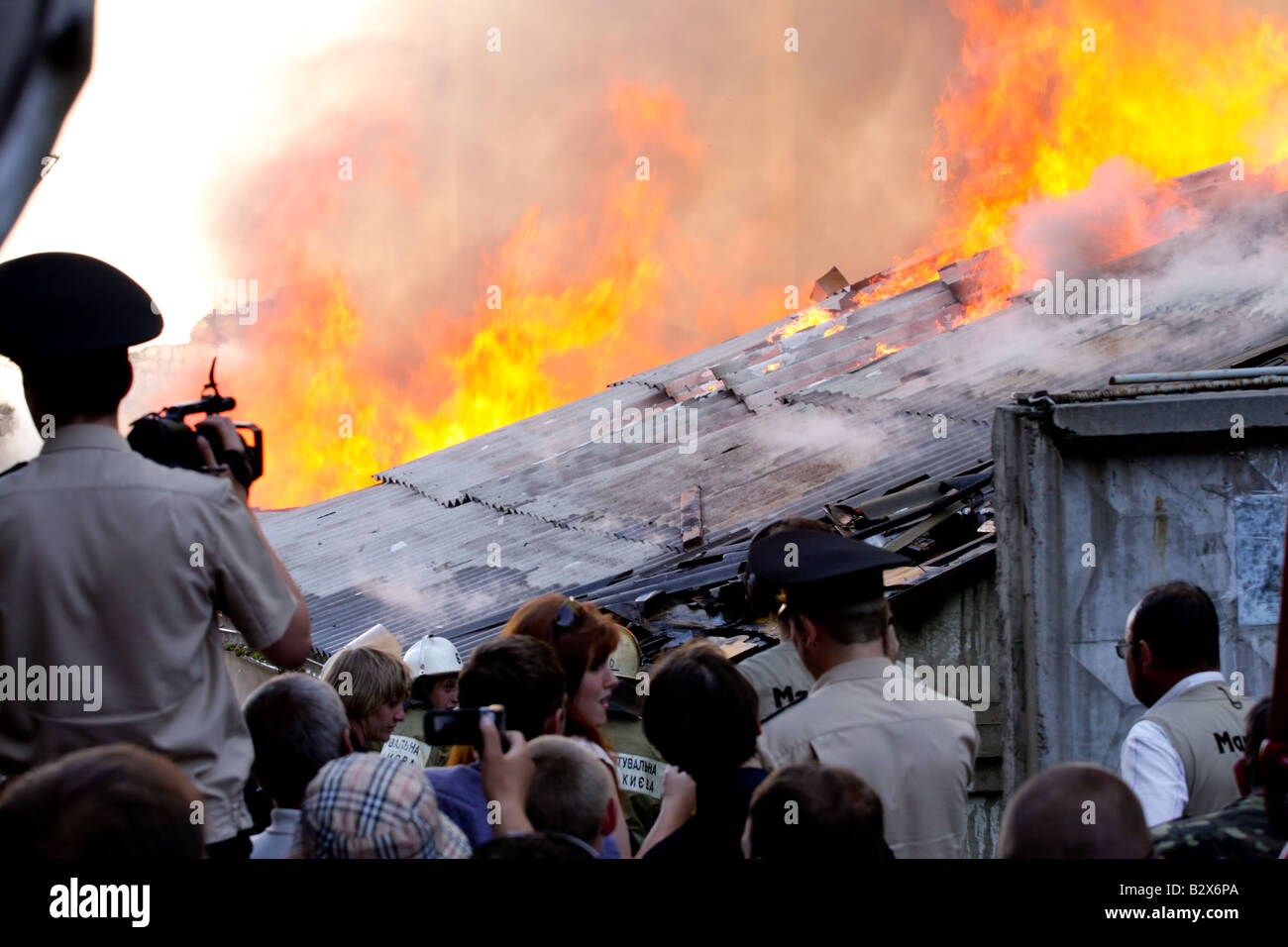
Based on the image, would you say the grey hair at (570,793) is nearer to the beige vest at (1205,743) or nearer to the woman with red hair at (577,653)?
the woman with red hair at (577,653)

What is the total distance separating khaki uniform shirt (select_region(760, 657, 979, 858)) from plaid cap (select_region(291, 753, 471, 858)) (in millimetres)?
1065

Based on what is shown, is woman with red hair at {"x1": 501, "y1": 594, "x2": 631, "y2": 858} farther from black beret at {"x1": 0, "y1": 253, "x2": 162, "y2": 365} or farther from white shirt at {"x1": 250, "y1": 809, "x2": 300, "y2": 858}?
black beret at {"x1": 0, "y1": 253, "x2": 162, "y2": 365}

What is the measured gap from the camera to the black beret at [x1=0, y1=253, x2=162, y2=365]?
10.1ft

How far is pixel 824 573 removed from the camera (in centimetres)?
390

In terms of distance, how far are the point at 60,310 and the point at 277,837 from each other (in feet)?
4.90

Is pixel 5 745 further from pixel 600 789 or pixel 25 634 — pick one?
pixel 600 789

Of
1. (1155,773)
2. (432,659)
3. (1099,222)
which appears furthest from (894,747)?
(1099,222)

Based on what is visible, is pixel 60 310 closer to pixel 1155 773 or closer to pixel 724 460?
pixel 1155 773

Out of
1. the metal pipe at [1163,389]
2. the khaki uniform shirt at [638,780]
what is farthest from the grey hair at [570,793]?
the metal pipe at [1163,389]

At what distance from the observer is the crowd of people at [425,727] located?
2.92 metres

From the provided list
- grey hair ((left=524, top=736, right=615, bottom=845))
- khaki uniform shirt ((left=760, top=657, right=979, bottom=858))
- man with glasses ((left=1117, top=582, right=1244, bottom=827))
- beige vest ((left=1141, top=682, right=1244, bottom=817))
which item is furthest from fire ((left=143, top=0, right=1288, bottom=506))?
grey hair ((left=524, top=736, right=615, bottom=845))

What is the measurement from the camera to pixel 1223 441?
5.80 m
